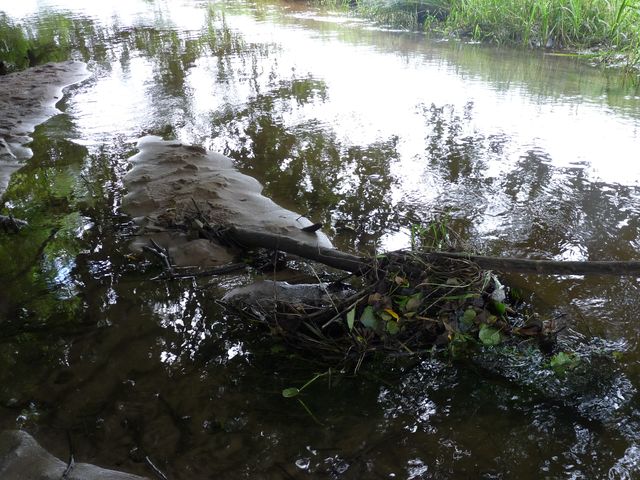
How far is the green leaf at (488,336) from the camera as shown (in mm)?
2447

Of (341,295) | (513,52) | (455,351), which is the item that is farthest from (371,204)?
(513,52)

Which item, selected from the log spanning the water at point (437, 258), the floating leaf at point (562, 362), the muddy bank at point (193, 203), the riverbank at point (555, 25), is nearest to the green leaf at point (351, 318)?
the log spanning the water at point (437, 258)

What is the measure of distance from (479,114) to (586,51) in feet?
14.7

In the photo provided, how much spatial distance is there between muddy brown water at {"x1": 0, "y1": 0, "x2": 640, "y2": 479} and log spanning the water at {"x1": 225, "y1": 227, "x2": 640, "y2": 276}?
290 millimetres

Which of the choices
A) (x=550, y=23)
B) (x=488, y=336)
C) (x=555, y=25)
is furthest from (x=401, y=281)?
(x=550, y=23)

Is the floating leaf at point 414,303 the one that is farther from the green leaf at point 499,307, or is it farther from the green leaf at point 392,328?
the green leaf at point 499,307

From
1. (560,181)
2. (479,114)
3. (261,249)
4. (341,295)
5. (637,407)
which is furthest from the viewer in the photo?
(479,114)

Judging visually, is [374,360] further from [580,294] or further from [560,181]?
[560,181]

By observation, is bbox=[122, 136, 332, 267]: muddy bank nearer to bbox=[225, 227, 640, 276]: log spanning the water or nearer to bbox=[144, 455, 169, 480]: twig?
bbox=[225, 227, 640, 276]: log spanning the water

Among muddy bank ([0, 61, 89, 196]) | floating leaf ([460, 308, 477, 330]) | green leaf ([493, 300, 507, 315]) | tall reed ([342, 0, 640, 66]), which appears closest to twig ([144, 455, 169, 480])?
floating leaf ([460, 308, 477, 330])

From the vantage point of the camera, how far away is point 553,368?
2.38m

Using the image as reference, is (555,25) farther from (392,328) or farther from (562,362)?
(392,328)

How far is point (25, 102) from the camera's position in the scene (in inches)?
267

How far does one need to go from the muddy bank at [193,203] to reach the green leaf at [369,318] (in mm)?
1059
